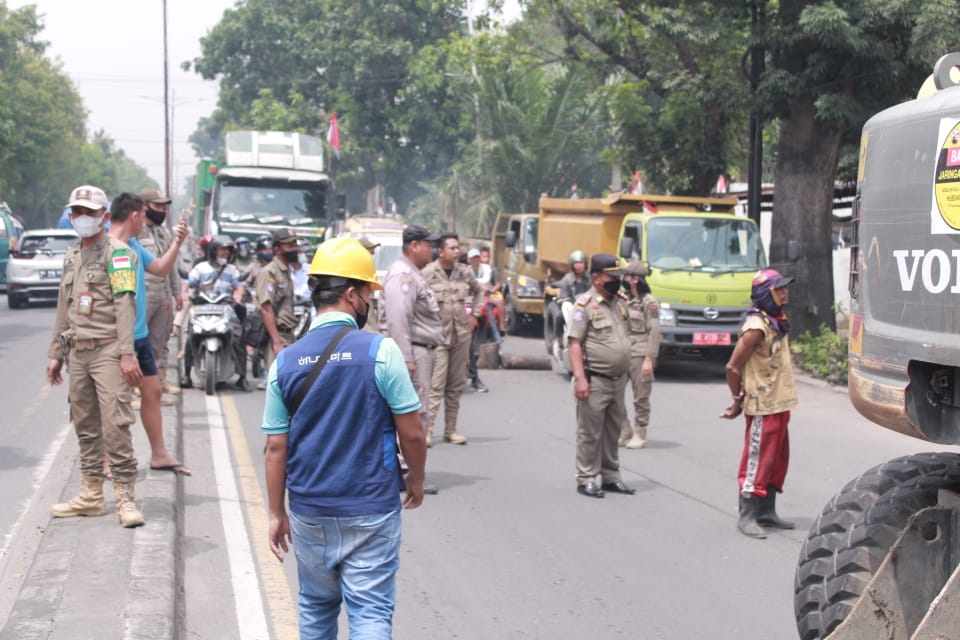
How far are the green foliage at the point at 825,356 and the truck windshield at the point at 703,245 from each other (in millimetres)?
1280

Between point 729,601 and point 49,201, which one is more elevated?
point 49,201

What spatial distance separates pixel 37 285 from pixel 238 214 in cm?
490

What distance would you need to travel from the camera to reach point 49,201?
7600cm

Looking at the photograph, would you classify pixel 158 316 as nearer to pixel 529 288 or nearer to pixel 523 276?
pixel 529 288

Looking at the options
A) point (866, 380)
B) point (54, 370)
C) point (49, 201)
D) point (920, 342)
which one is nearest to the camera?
point (920, 342)

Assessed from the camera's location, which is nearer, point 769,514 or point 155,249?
point 769,514

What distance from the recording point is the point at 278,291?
35.6 ft

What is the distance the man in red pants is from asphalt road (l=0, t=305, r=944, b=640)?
277 millimetres

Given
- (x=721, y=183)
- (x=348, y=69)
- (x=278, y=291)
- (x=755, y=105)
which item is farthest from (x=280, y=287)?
(x=348, y=69)

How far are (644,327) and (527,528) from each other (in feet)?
11.8

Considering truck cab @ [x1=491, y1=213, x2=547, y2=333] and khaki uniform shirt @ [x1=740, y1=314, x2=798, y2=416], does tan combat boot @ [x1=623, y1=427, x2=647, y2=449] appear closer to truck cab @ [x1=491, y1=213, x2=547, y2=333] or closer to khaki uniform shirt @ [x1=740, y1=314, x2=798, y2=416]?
khaki uniform shirt @ [x1=740, y1=314, x2=798, y2=416]

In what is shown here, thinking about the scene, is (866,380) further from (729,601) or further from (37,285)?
(37,285)

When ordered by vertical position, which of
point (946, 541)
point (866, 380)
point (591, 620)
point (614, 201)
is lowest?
point (591, 620)

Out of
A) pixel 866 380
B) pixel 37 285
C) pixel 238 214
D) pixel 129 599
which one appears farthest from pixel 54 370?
pixel 37 285
